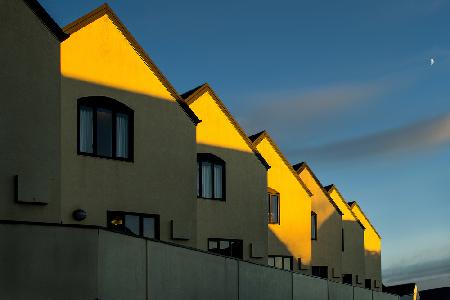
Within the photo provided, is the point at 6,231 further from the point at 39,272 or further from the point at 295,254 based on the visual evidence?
the point at 295,254

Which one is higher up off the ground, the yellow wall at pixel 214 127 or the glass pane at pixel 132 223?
the yellow wall at pixel 214 127

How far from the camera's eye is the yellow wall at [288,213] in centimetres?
3794

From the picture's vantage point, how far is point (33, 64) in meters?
18.8

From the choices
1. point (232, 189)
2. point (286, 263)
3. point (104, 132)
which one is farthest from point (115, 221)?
point (286, 263)

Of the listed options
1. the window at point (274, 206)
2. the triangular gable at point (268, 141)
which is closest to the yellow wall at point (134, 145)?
the triangular gable at point (268, 141)

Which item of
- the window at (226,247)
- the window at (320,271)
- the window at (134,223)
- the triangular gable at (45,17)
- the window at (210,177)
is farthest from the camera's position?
the window at (320,271)

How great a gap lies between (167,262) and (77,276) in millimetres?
3559

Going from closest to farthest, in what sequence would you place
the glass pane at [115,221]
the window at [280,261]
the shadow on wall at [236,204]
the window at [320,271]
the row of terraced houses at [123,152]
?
the row of terraced houses at [123,152]
the glass pane at [115,221]
the shadow on wall at [236,204]
the window at [280,261]
the window at [320,271]

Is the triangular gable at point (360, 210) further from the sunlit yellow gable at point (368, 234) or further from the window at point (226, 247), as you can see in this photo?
the window at point (226, 247)

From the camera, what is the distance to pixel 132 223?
24062 mm

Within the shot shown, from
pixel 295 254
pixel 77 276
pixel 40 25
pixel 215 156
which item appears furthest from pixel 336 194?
pixel 77 276

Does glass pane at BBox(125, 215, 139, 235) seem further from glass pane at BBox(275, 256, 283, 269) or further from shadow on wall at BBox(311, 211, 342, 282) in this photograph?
shadow on wall at BBox(311, 211, 342, 282)

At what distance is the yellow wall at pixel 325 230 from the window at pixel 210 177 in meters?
14.3

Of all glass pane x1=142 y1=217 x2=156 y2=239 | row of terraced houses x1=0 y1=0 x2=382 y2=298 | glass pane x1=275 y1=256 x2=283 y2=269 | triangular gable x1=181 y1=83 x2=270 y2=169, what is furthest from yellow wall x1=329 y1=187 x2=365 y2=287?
glass pane x1=142 y1=217 x2=156 y2=239
